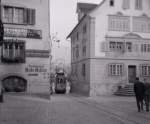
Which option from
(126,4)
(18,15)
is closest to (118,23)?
(126,4)

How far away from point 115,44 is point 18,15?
12.8 m

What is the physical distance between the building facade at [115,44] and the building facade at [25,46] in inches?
298

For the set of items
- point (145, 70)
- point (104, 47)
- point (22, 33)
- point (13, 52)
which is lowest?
point (145, 70)

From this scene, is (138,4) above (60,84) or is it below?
above

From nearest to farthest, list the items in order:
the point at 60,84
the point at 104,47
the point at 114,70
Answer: the point at 104,47 < the point at 114,70 < the point at 60,84

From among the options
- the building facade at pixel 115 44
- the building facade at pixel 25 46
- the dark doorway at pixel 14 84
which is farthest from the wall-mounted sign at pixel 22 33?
the building facade at pixel 115 44

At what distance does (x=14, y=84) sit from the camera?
24812 millimetres

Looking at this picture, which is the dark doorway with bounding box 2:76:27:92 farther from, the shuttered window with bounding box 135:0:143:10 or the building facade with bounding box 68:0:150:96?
the shuttered window with bounding box 135:0:143:10

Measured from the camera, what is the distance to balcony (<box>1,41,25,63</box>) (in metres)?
24.3

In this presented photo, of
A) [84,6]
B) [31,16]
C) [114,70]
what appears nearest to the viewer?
[31,16]

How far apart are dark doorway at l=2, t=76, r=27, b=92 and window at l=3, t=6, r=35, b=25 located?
5.30 metres

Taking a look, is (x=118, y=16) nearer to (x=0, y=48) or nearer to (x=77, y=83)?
(x=77, y=83)

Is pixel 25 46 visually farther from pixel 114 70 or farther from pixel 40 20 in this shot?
pixel 114 70

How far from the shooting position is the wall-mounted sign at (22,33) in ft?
80.6
